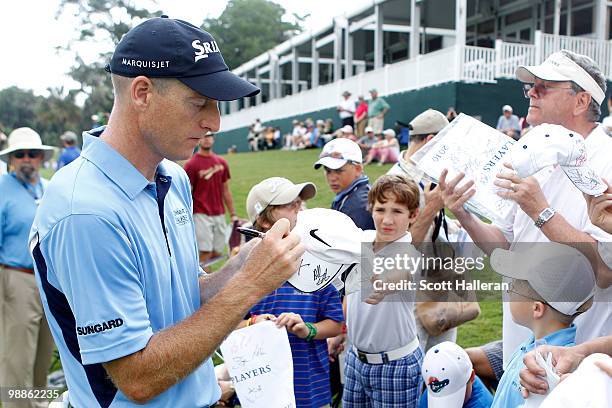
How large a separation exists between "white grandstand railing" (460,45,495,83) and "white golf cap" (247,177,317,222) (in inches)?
628

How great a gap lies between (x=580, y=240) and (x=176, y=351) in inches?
70.5

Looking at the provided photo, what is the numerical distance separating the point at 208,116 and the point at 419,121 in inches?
114

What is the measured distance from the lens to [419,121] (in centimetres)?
452

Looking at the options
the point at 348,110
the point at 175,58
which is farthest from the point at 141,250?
the point at 348,110

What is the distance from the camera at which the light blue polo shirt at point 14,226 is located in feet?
15.4

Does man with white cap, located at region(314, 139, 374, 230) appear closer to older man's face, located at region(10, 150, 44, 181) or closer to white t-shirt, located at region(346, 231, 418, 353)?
white t-shirt, located at region(346, 231, 418, 353)

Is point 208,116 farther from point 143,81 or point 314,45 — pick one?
point 314,45

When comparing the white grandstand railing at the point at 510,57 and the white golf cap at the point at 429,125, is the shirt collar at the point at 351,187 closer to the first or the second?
the white golf cap at the point at 429,125

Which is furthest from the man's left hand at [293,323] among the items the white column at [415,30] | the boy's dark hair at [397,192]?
the white column at [415,30]

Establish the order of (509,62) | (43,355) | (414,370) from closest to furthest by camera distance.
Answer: (414,370) → (43,355) → (509,62)

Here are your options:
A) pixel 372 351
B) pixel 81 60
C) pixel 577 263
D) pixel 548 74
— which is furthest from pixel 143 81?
pixel 81 60

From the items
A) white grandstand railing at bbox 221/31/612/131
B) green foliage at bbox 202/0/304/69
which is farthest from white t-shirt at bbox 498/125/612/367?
green foliage at bbox 202/0/304/69

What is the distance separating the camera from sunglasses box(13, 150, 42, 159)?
16.5 feet

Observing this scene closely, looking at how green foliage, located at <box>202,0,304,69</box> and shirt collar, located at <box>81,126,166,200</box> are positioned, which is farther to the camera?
green foliage, located at <box>202,0,304,69</box>
